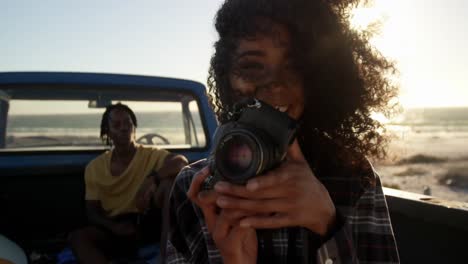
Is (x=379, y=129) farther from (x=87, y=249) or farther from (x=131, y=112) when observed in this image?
(x=131, y=112)

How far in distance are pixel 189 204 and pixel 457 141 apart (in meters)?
49.7

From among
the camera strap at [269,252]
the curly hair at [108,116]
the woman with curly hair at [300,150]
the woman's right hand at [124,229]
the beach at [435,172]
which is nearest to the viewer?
the woman with curly hair at [300,150]

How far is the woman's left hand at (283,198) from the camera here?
106 centimetres

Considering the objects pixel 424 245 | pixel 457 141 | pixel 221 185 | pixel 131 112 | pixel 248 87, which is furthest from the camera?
pixel 457 141

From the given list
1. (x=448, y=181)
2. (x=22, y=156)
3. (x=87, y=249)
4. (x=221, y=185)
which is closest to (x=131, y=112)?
(x=22, y=156)

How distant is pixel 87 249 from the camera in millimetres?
2676

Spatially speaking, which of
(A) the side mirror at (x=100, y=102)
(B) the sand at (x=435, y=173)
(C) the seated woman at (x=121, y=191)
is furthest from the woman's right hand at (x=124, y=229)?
(B) the sand at (x=435, y=173)

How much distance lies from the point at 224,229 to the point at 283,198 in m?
0.18

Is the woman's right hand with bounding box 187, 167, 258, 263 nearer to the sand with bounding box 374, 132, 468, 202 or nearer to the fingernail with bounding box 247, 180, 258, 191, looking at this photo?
the fingernail with bounding box 247, 180, 258, 191

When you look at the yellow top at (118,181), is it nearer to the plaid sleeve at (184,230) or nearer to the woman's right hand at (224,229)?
the plaid sleeve at (184,230)

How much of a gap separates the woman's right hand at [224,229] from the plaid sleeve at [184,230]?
5.2 inches

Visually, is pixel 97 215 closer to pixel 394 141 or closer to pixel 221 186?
pixel 394 141

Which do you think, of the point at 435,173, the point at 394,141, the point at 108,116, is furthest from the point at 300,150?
the point at 435,173

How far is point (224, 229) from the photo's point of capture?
1177 millimetres
